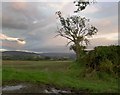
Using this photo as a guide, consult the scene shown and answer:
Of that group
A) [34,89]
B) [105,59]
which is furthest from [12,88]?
[105,59]

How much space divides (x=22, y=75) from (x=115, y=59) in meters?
8.30

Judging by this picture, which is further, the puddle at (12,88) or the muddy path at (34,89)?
the puddle at (12,88)

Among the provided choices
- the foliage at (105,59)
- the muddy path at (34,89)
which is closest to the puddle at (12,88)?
the muddy path at (34,89)

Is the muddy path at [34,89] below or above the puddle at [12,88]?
below

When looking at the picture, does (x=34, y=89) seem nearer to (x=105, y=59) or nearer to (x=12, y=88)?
(x=12, y=88)

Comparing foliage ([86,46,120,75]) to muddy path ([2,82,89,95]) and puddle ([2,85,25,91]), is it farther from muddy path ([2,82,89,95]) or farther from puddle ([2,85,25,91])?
puddle ([2,85,25,91])

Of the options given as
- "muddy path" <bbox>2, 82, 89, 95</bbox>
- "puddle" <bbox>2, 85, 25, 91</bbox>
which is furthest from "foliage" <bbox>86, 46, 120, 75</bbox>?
"puddle" <bbox>2, 85, 25, 91</bbox>

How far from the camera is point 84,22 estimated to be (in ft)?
175

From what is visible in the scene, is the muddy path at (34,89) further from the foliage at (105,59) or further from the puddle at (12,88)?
the foliage at (105,59)

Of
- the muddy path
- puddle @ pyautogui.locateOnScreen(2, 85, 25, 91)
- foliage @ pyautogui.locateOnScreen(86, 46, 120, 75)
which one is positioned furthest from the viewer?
foliage @ pyautogui.locateOnScreen(86, 46, 120, 75)

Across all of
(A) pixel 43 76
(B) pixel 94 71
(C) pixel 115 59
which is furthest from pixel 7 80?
(C) pixel 115 59

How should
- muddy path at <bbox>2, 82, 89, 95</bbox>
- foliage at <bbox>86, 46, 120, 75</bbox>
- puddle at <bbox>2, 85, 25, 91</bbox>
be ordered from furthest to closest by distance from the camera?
foliage at <bbox>86, 46, 120, 75</bbox>
puddle at <bbox>2, 85, 25, 91</bbox>
muddy path at <bbox>2, 82, 89, 95</bbox>

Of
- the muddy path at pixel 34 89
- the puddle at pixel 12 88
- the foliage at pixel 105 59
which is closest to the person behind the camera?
the muddy path at pixel 34 89

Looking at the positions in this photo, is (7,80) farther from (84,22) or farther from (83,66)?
(84,22)
